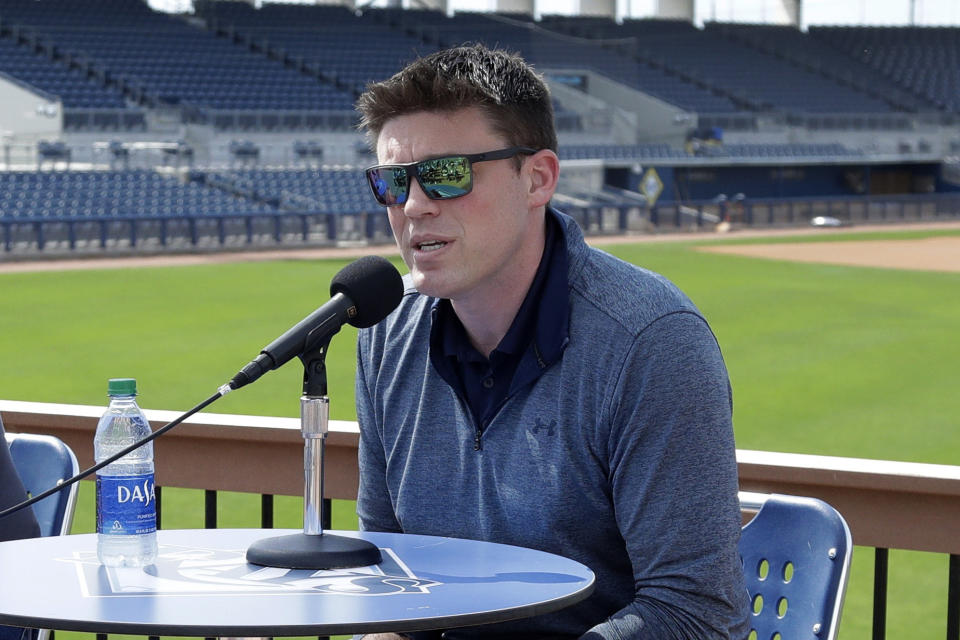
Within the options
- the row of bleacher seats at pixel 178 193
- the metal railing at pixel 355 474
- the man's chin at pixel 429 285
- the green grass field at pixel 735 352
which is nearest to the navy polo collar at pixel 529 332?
the man's chin at pixel 429 285

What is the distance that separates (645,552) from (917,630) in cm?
435

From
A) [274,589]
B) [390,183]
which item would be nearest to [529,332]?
[390,183]

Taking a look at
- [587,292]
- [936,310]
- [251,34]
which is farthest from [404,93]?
[251,34]

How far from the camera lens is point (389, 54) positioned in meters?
43.8

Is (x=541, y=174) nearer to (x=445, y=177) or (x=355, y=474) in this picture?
(x=445, y=177)

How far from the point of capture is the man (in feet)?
6.63

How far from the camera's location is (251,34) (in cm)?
4300

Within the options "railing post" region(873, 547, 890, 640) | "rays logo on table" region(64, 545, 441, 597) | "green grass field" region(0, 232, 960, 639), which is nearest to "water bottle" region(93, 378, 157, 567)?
"rays logo on table" region(64, 545, 441, 597)

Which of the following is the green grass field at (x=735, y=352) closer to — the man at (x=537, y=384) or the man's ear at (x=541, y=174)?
the man at (x=537, y=384)

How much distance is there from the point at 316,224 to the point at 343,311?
27.8m

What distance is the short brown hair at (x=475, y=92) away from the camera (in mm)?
2166

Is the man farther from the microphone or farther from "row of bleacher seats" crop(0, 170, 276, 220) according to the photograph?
"row of bleacher seats" crop(0, 170, 276, 220)

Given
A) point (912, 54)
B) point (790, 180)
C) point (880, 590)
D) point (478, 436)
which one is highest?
point (912, 54)

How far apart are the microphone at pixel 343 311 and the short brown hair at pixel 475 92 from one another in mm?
296
